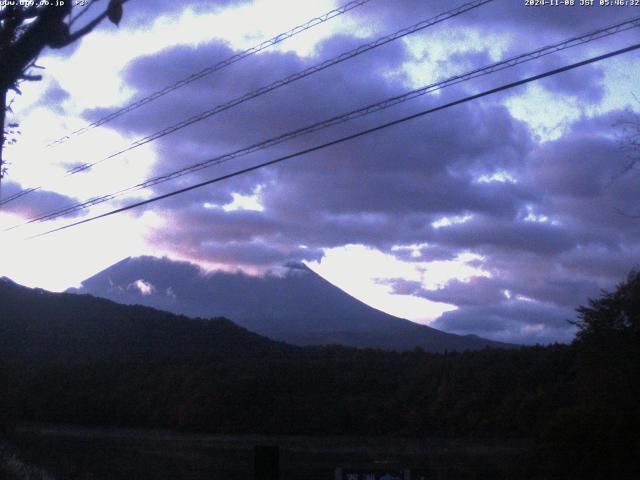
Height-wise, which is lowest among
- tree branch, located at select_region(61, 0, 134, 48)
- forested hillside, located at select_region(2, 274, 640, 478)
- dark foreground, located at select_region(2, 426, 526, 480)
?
dark foreground, located at select_region(2, 426, 526, 480)

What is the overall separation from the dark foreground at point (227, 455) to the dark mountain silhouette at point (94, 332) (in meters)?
21.6

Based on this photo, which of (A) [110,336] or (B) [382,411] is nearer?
(B) [382,411]

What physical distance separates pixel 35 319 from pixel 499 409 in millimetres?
38325

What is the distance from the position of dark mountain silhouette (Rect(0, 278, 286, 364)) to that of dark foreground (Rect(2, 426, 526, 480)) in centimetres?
2162

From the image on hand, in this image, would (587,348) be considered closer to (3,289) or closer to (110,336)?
(110,336)

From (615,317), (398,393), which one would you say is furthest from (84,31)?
(398,393)

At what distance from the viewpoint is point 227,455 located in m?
25.3

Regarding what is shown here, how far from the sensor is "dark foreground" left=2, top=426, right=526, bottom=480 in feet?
67.9

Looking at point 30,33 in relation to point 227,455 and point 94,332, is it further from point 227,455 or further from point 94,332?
point 94,332

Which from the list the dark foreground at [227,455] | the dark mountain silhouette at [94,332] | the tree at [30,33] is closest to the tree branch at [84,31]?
the tree at [30,33]

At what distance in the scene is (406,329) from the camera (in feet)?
297

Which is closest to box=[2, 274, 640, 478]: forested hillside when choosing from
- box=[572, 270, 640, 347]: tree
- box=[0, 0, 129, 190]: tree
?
box=[572, 270, 640, 347]: tree

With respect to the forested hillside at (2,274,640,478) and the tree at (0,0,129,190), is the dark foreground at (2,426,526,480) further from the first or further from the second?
the tree at (0,0,129,190)

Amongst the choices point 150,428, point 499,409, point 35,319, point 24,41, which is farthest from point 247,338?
point 24,41
